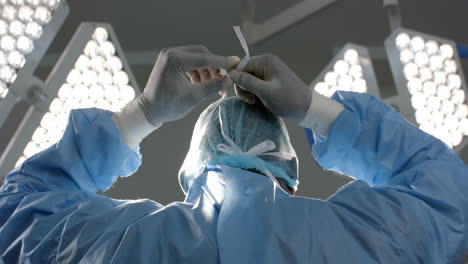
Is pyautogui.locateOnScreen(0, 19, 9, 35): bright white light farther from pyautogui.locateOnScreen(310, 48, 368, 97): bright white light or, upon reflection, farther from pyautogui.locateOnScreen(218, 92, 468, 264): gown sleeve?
pyautogui.locateOnScreen(310, 48, 368, 97): bright white light

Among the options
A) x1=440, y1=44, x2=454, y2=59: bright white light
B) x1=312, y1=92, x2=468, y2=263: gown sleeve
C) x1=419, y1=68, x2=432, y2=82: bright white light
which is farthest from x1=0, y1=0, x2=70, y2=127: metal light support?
x1=440, y1=44, x2=454, y2=59: bright white light

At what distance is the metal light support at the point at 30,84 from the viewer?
6.44ft

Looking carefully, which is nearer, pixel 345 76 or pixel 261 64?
pixel 261 64

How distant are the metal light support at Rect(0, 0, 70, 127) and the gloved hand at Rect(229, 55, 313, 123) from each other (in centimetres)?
66

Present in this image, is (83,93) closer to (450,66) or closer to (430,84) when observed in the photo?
(430,84)

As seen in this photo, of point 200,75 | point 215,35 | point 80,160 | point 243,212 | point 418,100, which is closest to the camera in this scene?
point 243,212

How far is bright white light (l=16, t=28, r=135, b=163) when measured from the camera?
2.05m

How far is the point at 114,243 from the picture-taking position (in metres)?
1.34

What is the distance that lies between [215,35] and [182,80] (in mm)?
1476

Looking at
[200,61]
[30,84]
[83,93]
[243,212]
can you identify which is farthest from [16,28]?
[243,212]

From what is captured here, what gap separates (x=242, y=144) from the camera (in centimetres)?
175

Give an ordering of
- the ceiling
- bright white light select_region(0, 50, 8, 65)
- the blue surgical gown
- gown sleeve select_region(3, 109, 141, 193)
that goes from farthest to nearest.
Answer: the ceiling, bright white light select_region(0, 50, 8, 65), gown sleeve select_region(3, 109, 141, 193), the blue surgical gown

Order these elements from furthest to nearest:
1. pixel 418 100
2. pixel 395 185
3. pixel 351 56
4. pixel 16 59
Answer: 1. pixel 351 56
2. pixel 418 100
3. pixel 16 59
4. pixel 395 185

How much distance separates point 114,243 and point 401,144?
86 centimetres
